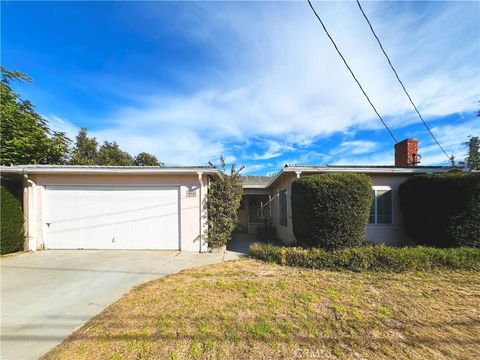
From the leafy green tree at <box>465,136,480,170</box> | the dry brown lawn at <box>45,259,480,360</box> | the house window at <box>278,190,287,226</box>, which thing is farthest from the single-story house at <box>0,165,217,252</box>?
the leafy green tree at <box>465,136,480,170</box>

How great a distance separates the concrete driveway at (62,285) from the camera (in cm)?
340

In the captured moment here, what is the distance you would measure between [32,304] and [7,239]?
5.11 meters

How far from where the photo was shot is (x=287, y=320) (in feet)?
12.2

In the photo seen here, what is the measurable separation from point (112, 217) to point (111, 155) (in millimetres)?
18660

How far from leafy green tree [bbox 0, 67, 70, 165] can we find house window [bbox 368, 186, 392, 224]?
53.0 ft

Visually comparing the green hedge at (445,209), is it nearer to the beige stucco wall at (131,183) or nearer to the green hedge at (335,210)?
the green hedge at (335,210)

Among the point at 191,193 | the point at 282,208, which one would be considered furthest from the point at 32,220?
the point at 282,208

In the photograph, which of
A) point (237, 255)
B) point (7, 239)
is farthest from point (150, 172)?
point (7, 239)

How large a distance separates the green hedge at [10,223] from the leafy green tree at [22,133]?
5.66 m

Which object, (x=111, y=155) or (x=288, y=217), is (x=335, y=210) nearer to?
(x=288, y=217)

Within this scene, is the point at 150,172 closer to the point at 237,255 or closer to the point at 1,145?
the point at 237,255

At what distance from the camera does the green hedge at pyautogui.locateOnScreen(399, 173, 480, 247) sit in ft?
22.9

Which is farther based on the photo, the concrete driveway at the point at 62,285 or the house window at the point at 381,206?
the house window at the point at 381,206

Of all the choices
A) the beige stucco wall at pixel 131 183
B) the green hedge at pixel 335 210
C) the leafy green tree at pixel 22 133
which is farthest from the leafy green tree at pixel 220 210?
the leafy green tree at pixel 22 133
